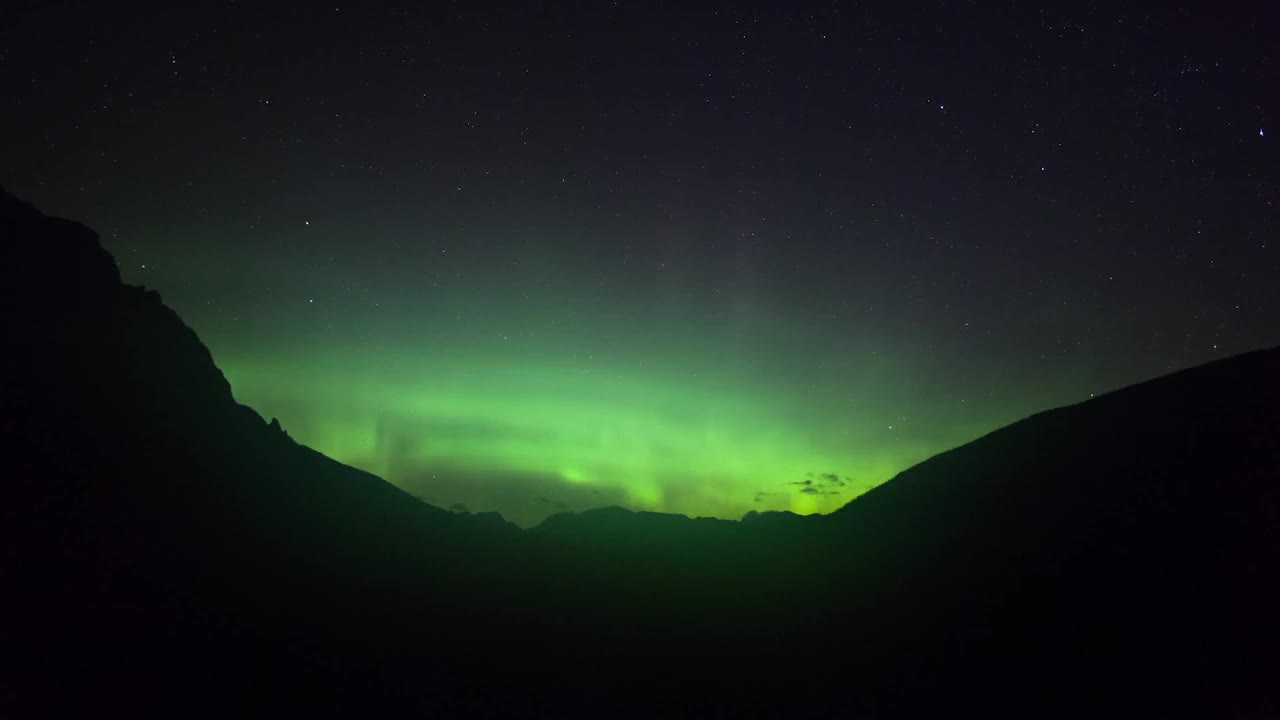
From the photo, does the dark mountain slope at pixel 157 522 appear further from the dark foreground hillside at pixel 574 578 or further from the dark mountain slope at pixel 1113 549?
the dark mountain slope at pixel 1113 549

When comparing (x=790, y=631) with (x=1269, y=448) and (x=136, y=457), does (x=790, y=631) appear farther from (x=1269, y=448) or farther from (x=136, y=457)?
(x=136, y=457)

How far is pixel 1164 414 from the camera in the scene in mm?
45469

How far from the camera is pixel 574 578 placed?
53.2 m

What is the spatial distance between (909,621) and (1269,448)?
2194 centimetres

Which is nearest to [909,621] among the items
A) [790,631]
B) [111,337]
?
[790,631]

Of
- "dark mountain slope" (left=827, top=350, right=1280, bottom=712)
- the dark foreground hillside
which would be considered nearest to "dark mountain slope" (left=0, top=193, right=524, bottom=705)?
the dark foreground hillside

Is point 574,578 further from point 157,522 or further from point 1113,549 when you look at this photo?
point 1113,549

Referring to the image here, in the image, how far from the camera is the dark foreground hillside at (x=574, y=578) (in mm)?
33094

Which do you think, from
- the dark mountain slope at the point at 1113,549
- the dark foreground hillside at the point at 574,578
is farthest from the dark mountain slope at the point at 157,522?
the dark mountain slope at the point at 1113,549

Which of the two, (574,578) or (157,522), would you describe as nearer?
(157,522)

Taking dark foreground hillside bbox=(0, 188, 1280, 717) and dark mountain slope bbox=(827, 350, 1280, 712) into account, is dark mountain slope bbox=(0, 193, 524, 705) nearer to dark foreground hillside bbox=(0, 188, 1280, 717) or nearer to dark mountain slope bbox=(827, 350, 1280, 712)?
dark foreground hillside bbox=(0, 188, 1280, 717)

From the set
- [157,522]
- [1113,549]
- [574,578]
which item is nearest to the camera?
[1113,549]

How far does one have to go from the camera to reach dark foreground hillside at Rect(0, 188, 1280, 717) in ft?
109

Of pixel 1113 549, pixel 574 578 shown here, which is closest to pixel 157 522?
pixel 574 578
